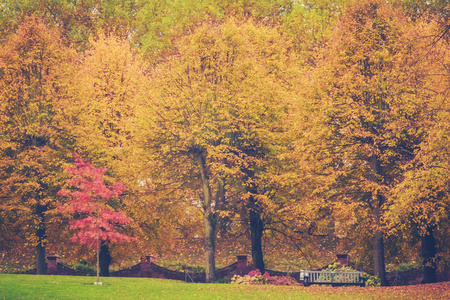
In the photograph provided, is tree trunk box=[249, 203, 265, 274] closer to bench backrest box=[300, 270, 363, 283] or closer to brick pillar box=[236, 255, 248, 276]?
brick pillar box=[236, 255, 248, 276]

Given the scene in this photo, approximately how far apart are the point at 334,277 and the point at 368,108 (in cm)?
791

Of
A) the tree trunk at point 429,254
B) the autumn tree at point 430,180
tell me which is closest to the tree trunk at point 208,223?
the autumn tree at point 430,180

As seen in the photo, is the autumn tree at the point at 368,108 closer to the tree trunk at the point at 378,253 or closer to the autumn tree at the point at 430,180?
the tree trunk at the point at 378,253

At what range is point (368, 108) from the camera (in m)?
24.8

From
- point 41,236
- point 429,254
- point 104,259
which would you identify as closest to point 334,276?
point 429,254

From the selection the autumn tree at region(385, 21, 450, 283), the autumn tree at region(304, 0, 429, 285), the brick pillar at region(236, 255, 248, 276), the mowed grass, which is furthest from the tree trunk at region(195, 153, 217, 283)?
the autumn tree at region(385, 21, 450, 283)

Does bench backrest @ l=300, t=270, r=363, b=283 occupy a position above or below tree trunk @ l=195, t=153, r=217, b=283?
below

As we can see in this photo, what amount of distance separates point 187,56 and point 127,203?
855 cm

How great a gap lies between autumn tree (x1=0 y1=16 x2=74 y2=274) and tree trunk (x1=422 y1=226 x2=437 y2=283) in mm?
18769

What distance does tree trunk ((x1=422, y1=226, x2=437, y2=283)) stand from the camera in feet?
82.8

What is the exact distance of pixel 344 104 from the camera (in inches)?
985

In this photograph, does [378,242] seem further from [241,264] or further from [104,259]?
[104,259]

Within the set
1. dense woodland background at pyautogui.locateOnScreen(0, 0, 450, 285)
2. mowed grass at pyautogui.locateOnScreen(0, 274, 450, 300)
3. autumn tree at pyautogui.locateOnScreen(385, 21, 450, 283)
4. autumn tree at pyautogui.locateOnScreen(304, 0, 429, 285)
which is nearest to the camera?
mowed grass at pyautogui.locateOnScreen(0, 274, 450, 300)

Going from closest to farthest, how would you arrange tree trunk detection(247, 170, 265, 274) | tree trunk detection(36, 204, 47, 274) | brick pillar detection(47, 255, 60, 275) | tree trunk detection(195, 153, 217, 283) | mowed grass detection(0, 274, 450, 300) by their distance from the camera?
1. mowed grass detection(0, 274, 450, 300)
2. tree trunk detection(195, 153, 217, 283)
3. tree trunk detection(247, 170, 265, 274)
4. tree trunk detection(36, 204, 47, 274)
5. brick pillar detection(47, 255, 60, 275)
